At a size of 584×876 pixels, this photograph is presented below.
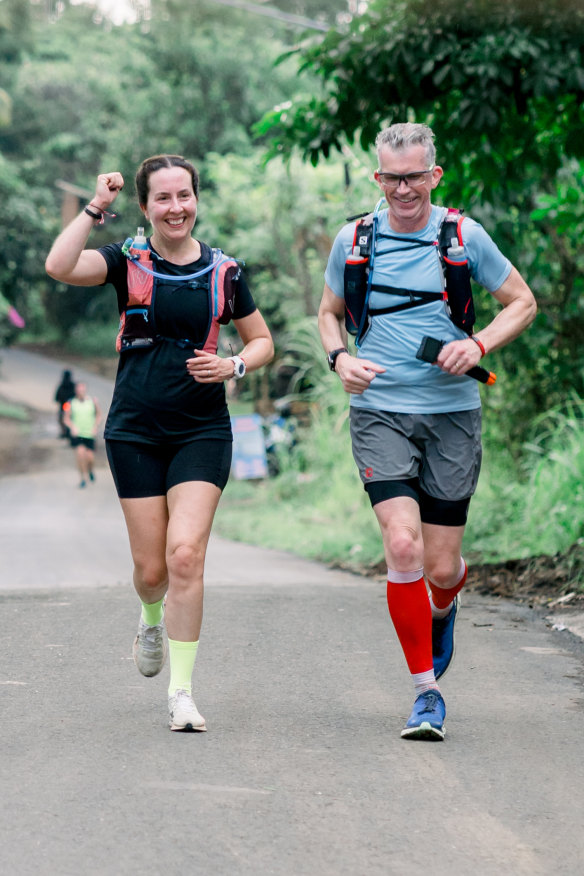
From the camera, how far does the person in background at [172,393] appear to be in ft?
15.1

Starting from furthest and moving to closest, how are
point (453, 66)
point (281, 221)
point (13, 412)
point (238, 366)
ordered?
point (13, 412), point (281, 221), point (453, 66), point (238, 366)

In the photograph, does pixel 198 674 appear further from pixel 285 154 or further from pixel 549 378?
pixel 549 378

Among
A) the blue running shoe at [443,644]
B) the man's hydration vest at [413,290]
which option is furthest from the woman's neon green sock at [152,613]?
the man's hydration vest at [413,290]

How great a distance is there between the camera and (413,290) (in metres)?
4.68

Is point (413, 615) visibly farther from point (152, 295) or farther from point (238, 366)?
point (152, 295)

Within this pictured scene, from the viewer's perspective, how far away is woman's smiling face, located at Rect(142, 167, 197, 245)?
186 inches

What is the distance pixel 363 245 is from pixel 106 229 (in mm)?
46988

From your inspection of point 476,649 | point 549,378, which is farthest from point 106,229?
point 476,649

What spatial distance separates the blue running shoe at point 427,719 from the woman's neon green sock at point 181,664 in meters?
0.77

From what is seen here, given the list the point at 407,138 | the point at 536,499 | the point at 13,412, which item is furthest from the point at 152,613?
the point at 13,412

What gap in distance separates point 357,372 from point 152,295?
2.52 feet

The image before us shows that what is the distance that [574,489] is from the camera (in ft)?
31.2

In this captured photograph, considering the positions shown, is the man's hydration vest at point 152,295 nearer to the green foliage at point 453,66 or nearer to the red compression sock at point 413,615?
the red compression sock at point 413,615

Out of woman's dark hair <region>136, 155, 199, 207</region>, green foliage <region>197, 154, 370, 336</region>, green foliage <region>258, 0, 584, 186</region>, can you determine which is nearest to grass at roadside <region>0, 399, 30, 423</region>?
green foliage <region>197, 154, 370, 336</region>
